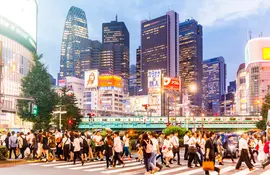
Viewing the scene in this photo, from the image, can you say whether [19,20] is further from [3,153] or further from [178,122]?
[3,153]

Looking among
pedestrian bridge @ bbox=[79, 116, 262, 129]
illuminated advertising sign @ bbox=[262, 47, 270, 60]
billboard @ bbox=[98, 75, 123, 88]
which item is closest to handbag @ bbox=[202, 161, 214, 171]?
pedestrian bridge @ bbox=[79, 116, 262, 129]

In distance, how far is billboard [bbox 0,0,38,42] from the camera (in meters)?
73.5

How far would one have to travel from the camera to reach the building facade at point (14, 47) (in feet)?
243

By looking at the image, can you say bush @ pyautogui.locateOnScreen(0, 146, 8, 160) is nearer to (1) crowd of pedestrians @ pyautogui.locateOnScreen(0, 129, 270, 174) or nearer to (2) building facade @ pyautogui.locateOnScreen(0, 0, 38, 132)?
(1) crowd of pedestrians @ pyautogui.locateOnScreen(0, 129, 270, 174)

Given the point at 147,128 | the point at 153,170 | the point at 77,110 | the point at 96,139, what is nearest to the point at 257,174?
the point at 153,170

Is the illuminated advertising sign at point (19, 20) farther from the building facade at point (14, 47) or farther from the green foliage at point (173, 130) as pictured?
the green foliage at point (173, 130)

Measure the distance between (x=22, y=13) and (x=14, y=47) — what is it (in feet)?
24.9

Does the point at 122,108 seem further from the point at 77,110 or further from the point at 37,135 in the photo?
the point at 37,135

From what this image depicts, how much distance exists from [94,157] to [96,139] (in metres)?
1.64

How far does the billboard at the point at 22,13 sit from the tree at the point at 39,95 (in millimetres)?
27507

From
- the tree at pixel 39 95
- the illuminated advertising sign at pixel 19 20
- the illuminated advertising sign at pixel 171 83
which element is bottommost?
the tree at pixel 39 95

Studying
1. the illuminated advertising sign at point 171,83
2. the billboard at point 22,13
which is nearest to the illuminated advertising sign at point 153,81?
the illuminated advertising sign at point 171,83

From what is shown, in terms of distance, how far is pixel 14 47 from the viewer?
8094cm

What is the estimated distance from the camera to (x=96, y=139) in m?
22.6
